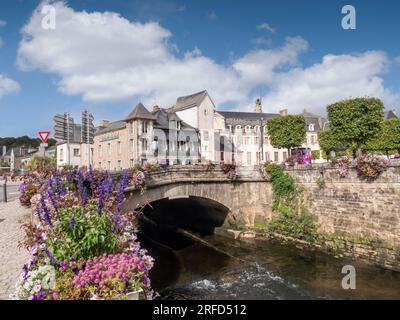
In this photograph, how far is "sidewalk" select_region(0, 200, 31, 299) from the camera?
6152 millimetres

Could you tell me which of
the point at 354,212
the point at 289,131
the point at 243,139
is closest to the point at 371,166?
the point at 354,212

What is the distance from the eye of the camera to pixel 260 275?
44.4ft

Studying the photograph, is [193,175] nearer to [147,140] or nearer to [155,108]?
[147,140]

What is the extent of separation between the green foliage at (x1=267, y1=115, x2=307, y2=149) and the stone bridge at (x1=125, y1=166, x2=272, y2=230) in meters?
6.43

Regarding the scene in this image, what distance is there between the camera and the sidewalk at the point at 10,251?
6.15m

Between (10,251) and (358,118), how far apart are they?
18.6m

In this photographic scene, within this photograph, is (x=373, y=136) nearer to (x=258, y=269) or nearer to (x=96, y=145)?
(x=258, y=269)

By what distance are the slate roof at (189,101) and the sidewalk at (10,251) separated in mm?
29137

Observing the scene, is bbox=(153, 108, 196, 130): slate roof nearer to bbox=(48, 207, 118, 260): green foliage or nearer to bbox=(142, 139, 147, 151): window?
bbox=(142, 139, 147, 151): window

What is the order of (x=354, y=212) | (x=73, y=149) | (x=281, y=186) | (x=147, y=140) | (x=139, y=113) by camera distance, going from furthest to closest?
(x=73, y=149), (x=147, y=140), (x=139, y=113), (x=281, y=186), (x=354, y=212)

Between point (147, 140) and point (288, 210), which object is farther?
point (147, 140)

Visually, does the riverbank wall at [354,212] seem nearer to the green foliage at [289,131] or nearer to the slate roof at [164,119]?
the green foliage at [289,131]

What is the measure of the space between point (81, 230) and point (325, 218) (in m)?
15.8

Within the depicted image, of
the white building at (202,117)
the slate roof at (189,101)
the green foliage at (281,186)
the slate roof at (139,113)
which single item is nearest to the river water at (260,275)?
the green foliage at (281,186)
